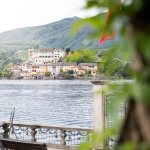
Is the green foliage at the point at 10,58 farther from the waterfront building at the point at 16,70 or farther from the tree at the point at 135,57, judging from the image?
the tree at the point at 135,57

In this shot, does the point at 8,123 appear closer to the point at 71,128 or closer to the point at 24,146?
the point at 71,128

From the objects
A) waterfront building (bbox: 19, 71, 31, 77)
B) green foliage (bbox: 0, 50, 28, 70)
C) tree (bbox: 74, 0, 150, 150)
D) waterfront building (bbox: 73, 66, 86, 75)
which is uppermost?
green foliage (bbox: 0, 50, 28, 70)

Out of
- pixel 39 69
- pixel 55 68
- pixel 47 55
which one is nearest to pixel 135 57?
pixel 55 68

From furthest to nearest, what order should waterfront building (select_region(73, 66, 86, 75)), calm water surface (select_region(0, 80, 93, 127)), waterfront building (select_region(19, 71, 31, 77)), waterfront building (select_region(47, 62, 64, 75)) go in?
1. waterfront building (select_region(19, 71, 31, 77))
2. waterfront building (select_region(47, 62, 64, 75))
3. waterfront building (select_region(73, 66, 86, 75))
4. calm water surface (select_region(0, 80, 93, 127))

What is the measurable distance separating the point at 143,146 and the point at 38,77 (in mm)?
142384

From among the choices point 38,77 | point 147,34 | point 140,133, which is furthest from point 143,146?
point 38,77

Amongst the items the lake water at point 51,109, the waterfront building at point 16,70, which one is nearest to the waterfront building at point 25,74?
the waterfront building at point 16,70

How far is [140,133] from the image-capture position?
53 cm

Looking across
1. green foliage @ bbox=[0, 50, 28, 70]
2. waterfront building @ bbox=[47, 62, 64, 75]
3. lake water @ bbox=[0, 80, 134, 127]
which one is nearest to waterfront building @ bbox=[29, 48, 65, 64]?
green foliage @ bbox=[0, 50, 28, 70]

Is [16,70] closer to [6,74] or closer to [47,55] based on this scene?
[6,74]

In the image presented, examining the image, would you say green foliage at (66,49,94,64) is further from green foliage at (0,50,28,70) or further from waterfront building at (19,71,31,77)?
green foliage at (0,50,28,70)

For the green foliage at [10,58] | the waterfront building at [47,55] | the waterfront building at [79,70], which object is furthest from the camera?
the waterfront building at [47,55]

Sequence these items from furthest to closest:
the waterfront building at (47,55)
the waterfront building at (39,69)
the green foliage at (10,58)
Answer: the waterfront building at (47,55) → the green foliage at (10,58) → the waterfront building at (39,69)

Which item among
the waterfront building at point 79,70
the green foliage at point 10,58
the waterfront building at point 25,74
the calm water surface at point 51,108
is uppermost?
the green foliage at point 10,58
